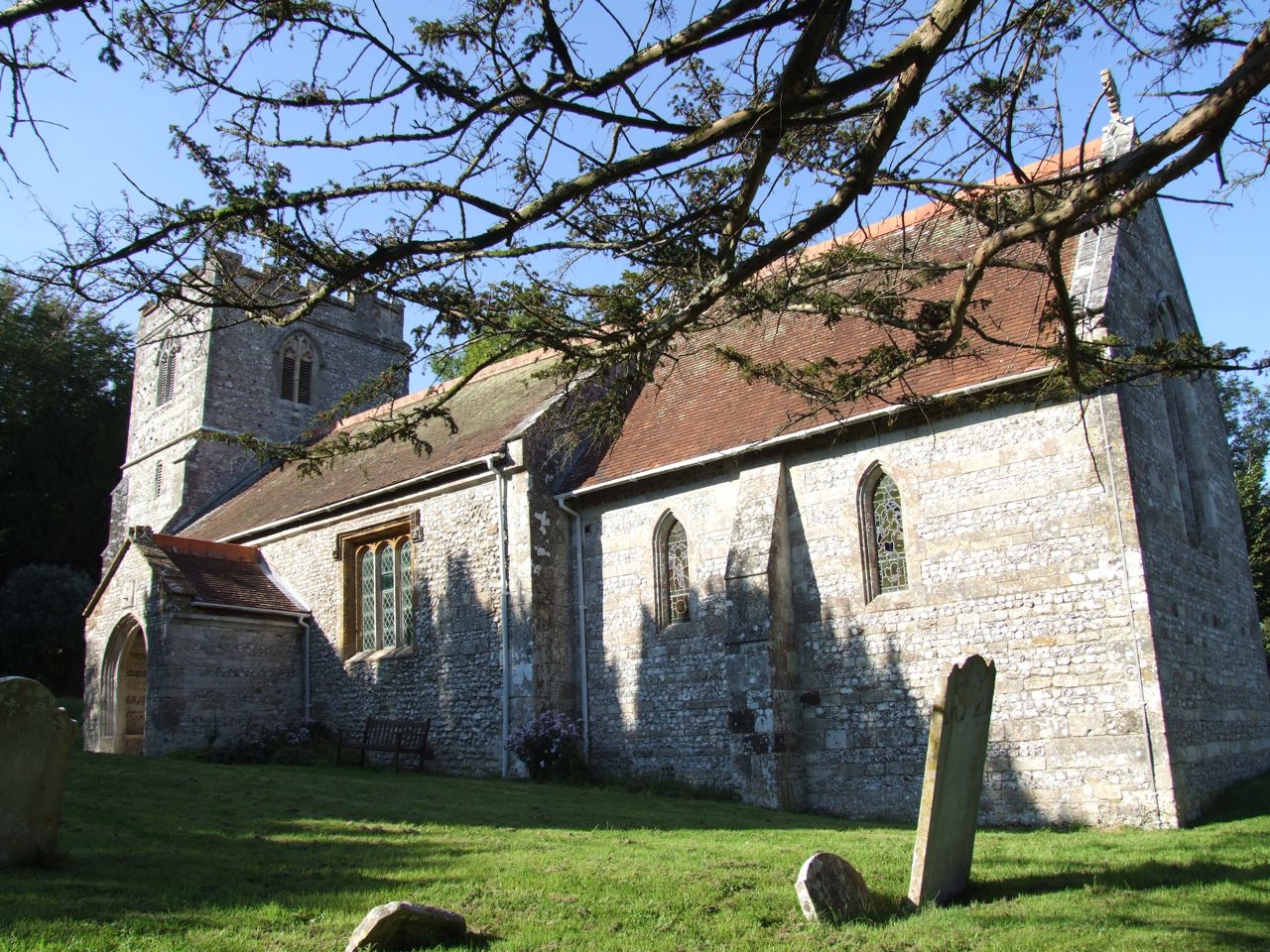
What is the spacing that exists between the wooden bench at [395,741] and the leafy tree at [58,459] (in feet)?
68.1

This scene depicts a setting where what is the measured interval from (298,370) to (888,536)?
2071cm

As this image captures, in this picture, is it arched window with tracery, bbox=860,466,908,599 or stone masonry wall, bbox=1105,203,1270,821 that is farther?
arched window with tracery, bbox=860,466,908,599

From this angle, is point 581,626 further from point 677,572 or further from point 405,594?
point 405,594

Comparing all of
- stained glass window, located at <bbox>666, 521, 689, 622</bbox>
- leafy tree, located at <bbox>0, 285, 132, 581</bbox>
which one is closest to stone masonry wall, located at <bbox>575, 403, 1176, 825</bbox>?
stained glass window, located at <bbox>666, 521, 689, 622</bbox>

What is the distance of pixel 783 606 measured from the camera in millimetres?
13812

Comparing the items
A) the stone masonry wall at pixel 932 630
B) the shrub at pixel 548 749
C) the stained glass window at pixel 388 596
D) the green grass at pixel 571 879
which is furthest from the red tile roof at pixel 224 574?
the green grass at pixel 571 879

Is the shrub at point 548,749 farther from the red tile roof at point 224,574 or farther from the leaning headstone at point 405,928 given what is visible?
the leaning headstone at point 405,928

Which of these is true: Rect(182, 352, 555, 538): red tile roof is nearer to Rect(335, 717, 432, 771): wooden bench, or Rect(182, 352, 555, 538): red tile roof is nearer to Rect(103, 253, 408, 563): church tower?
Rect(103, 253, 408, 563): church tower

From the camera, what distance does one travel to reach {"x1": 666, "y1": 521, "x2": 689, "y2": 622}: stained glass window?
50.6 feet

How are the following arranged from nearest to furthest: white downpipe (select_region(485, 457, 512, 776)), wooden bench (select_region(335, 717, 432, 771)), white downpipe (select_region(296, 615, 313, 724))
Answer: white downpipe (select_region(485, 457, 512, 776)) < wooden bench (select_region(335, 717, 432, 771)) < white downpipe (select_region(296, 615, 313, 724))

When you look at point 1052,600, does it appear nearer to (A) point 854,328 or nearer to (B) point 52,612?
(A) point 854,328

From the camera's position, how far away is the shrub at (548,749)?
15102 mm

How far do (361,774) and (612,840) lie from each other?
786cm

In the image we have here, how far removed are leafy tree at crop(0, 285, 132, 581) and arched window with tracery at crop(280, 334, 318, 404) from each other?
8.75 meters
